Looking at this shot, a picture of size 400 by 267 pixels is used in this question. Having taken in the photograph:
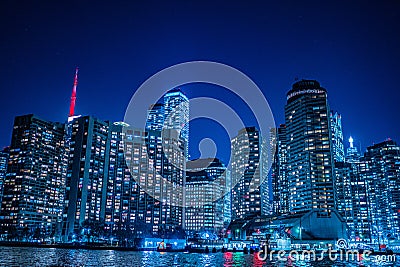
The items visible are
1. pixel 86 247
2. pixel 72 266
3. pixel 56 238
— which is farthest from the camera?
pixel 56 238

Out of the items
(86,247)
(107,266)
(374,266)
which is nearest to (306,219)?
(86,247)

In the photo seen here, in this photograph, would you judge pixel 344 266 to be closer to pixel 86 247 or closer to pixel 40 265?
pixel 40 265

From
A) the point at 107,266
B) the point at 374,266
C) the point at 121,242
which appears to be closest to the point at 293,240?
the point at 121,242

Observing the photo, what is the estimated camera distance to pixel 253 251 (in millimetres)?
140375

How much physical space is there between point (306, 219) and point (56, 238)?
11831 cm

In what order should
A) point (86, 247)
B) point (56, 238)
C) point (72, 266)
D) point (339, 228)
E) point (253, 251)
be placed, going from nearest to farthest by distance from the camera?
point (72, 266)
point (253, 251)
point (86, 247)
point (339, 228)
point (56, 238)

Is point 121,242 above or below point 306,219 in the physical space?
below

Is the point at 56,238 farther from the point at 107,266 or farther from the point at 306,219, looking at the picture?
the point at 107,266

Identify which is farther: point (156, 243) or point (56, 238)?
point (56, 238)

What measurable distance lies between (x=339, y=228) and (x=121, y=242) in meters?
96.4
